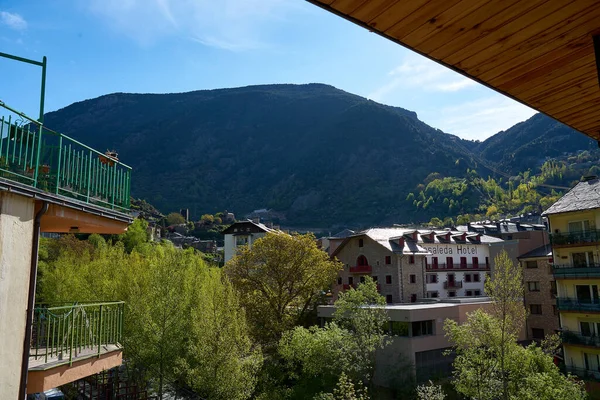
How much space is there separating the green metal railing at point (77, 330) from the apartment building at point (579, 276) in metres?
28.3

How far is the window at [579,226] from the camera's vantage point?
28.3 meters

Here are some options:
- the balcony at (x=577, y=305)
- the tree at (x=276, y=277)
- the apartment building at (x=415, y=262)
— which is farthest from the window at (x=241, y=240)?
the balcony at (x=577, y=305)

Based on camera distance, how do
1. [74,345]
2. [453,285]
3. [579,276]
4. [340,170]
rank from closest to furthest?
[74,345], [579,276], [453,285], [340,170]

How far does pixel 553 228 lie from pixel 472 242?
1866cm

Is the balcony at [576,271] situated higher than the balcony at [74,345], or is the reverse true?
the balcony at [576,271]

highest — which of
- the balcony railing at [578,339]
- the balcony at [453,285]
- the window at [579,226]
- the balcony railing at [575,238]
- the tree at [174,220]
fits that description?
the tree at [174,220]

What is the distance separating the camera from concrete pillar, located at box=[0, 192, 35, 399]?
4.77 meters

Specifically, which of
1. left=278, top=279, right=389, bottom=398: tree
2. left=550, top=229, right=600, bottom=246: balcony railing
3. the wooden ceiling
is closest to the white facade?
left=550, top=229, right=600, bottom=246: balcony railing

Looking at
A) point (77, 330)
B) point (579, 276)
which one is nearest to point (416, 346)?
point (579, 276)

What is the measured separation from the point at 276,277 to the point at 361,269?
36.0 ft

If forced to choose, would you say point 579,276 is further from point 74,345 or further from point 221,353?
point 74,345

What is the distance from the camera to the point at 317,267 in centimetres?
3303

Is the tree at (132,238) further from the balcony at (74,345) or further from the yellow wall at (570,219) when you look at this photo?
the balcony at (74,345)

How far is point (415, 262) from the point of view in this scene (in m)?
39.9
